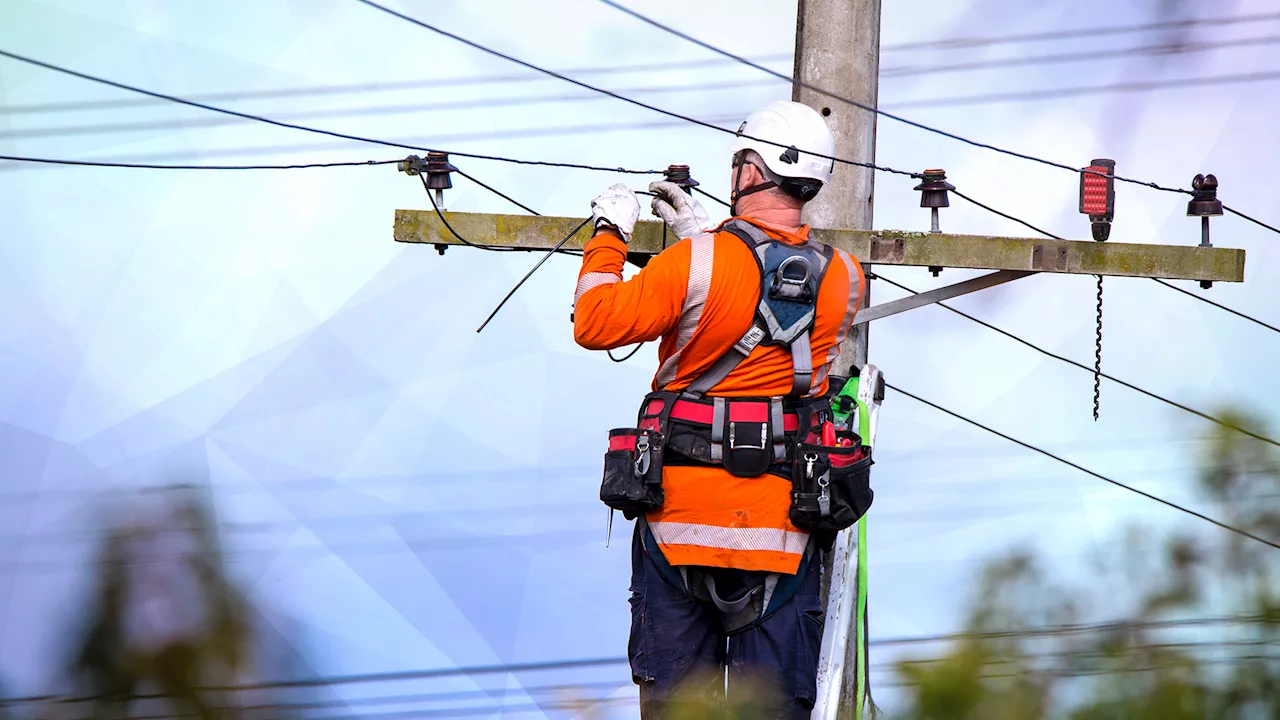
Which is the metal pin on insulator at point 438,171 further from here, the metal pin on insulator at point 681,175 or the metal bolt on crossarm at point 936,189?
the metal bolt on crossarm at point 936,189

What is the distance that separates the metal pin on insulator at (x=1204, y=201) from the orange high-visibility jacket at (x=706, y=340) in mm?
2400

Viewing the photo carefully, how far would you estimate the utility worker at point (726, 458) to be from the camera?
367 centimetres

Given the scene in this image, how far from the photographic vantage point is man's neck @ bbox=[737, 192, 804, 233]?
154 inches

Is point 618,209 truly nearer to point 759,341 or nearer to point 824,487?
point 759,341

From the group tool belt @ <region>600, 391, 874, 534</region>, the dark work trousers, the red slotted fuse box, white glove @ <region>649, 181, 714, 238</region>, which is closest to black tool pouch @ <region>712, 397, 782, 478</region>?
tool belt @ <region>600, 391, 874, 534</region>

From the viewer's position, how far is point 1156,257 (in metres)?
5.30

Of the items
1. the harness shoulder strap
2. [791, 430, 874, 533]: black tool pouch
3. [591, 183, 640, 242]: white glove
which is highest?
[591, 183, 640, 242]: white glove

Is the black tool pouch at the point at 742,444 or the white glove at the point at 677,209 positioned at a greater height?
the white glove at the point at 677,209

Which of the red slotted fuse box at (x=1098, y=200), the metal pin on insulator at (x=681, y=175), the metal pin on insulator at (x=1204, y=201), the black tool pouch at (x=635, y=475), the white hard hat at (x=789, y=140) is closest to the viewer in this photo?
the black tool pouch at (x=635, y=475)

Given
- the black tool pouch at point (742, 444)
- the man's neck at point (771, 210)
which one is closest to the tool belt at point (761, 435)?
the black tool pouch at point (742, 444)

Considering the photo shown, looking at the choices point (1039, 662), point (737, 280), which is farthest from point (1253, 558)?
point (737, 280)

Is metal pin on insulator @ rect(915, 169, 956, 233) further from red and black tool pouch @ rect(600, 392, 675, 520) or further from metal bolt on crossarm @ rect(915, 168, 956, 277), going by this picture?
red and black tool pouch @ rect(600, 392, 675, 520)

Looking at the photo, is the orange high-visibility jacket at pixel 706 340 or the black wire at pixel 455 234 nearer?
the orange high-visibility jacket at pixel 706 340

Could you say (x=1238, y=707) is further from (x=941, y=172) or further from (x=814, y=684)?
(x=941, y=172)
